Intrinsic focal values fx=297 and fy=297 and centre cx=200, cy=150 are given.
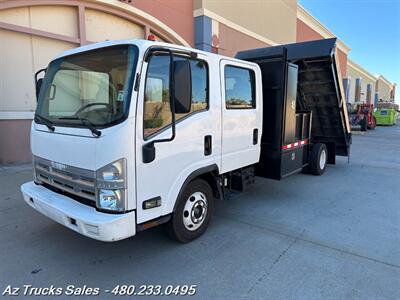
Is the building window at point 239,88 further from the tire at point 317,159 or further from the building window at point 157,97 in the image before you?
the tire at point 317,159

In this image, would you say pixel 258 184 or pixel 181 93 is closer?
pixel 181 93

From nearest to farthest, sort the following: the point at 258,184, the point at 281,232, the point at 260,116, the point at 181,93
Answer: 1. the point at 181,93
2. the point at 281,232
3. the point at 260,116
4. the point at 258,184

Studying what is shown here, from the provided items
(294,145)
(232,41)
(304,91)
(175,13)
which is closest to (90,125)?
(294,145)

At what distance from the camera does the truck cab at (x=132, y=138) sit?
277 centimetres

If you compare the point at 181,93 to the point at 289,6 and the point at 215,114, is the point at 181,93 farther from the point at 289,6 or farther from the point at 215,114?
the point at 289,6

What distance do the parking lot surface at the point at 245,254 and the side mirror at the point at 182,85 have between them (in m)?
1.71

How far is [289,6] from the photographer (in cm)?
2017

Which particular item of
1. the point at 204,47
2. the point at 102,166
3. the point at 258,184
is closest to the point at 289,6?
the point at 204,47

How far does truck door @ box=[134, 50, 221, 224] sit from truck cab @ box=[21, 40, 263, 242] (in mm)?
11

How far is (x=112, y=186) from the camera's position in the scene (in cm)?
275

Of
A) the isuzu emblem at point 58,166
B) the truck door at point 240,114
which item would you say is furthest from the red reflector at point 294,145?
the isuzu emblem at point 58,166

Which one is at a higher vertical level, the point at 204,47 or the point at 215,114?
the point at 204,47

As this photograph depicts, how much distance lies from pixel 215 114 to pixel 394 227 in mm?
3048

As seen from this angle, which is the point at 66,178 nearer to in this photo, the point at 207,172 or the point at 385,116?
the point at 207,172
